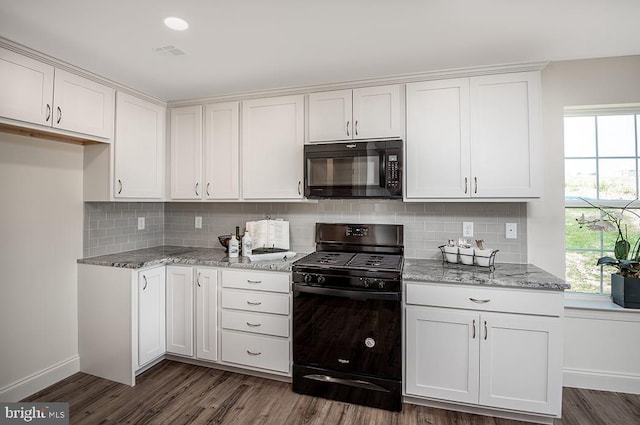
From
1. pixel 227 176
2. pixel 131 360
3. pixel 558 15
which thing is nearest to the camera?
pixel 558 15

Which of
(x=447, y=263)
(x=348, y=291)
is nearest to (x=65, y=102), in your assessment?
(x=348, y=291)

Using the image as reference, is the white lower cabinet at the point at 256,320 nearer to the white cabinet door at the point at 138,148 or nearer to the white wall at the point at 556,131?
the white cabinet door at the point at 138,148

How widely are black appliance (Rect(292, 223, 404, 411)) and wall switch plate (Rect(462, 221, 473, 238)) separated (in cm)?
63

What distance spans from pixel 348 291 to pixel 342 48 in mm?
1547

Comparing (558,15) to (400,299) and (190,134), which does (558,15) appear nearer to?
(400,299)

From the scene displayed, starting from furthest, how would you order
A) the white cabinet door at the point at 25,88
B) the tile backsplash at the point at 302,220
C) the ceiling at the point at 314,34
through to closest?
the tile backsplash at the point at 302,220 → the white cabinet door at the point at 25,88 → the ceiling at the point at 314,34

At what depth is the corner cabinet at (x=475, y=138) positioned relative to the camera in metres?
2.26

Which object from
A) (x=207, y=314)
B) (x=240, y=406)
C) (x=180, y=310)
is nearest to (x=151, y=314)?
(x=180, y=310)

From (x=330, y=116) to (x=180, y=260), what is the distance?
1.68 meters

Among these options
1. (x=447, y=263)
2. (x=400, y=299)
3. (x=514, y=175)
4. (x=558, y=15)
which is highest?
(x=558, y=15)

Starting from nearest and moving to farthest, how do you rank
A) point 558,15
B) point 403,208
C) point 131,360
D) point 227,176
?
point 558,15, point 131,360, point 403,208, point 227,176

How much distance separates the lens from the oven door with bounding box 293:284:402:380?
213 cm

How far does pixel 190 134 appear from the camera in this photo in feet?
10.0
